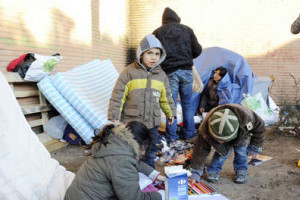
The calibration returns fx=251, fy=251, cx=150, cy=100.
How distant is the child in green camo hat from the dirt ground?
0.43 ft

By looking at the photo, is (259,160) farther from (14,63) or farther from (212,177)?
(14,63)

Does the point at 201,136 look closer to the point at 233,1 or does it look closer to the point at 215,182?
the point at 215,182

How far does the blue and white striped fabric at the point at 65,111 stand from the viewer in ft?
10.9

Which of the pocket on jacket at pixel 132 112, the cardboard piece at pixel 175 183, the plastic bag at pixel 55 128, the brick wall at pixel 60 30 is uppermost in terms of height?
the brick wall at pixel 60 30

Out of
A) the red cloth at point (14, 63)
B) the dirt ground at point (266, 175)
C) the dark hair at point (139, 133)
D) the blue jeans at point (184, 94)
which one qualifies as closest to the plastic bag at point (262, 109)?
the dirt ground at point (266, 175)

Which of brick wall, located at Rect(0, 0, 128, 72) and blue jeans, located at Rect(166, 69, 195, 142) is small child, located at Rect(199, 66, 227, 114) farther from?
brick wall, located at Rect(0, 0, 128, 72)

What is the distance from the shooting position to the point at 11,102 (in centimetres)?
206

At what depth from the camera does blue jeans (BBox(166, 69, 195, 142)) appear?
3496 mm

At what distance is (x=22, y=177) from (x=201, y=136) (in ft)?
5.08

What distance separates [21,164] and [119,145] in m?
0.88

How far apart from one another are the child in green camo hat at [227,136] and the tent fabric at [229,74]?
1809 mm

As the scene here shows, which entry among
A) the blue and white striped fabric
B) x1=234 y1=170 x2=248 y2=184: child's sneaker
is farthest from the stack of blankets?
x1=234 y1=170 x2=248 y2=184: child's sneaker

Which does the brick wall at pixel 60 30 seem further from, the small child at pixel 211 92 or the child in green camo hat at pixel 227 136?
the child in green camo hat at pixel 227 136

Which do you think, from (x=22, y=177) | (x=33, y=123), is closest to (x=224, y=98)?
(x=33, y=123)
